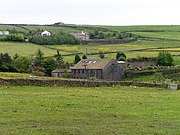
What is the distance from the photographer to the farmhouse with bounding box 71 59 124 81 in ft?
340

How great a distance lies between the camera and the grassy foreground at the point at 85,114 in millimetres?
24703

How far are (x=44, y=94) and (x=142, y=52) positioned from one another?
4375 inches

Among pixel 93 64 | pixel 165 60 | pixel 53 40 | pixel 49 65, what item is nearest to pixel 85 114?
pixel 93 64

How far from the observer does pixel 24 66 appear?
331ft

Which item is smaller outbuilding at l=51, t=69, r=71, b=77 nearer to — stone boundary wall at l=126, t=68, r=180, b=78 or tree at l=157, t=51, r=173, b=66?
stone boundary wall at l=126, t=68, r=180, b=78

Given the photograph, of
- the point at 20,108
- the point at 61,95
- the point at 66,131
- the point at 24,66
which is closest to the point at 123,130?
the point at 66,131

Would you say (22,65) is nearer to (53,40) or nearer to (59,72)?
(59,72)

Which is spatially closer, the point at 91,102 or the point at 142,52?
the point at 91,102

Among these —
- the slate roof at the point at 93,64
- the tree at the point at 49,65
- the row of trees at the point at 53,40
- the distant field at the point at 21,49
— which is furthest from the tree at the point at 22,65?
the row of trees at the point at 53,40

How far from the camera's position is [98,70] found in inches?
4082

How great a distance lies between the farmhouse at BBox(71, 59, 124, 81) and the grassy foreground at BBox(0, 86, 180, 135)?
196 feet

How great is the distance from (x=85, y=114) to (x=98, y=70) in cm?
7359

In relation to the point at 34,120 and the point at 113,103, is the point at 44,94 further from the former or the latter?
the point at 34,120

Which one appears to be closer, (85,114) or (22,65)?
(85,114)
